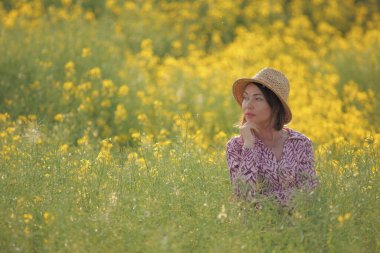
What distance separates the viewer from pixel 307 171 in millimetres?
3879

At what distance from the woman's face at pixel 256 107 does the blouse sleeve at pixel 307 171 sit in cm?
26

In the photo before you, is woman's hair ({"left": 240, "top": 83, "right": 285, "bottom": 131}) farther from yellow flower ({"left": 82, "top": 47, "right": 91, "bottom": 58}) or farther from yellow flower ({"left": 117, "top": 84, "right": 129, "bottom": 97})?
yellow flower ({"left": 82, "top": 47, "right": 91, "bottom": 58})

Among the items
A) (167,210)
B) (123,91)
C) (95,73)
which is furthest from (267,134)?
(95,73)

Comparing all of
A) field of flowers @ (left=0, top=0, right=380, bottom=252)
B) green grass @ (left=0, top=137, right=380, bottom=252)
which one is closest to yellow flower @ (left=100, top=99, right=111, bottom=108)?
field of flowers @ (left=0, top=0, right=380, bottom=252)

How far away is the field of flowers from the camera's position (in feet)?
11.5

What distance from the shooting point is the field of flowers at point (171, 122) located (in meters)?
Answer: 3.49

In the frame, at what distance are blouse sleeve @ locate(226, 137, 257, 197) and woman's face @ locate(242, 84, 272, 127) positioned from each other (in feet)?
0.47

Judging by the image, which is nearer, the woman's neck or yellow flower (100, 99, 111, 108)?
the woman's neck

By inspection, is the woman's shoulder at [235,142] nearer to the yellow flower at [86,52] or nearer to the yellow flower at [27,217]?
the yellow flower at [27,217]

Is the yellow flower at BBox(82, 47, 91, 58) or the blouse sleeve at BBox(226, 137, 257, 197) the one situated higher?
the yellow flower at BBox(82, 47, 91, 58)

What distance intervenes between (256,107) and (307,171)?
44cm

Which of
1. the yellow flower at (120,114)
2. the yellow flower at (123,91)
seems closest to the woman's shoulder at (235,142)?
the yellow flower at (120,114)

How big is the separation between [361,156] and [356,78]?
4.28 meters

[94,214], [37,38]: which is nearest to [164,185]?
[94,214]
